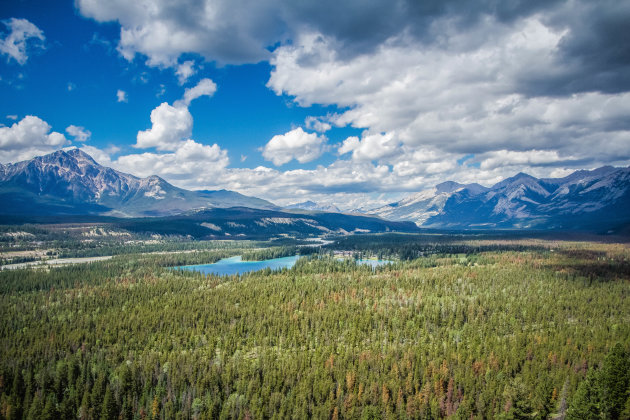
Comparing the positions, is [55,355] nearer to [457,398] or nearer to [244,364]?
[244,364]

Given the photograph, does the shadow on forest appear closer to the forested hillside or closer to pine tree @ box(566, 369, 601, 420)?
the forested hillside

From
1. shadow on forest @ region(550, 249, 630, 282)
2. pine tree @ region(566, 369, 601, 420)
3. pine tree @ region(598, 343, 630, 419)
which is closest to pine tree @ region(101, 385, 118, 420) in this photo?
pine tree @ region(566, 369, 601, 420)

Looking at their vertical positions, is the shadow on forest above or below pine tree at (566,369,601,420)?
above

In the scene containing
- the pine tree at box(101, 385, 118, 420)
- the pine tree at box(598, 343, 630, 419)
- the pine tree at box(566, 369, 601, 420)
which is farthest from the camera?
the pine tree at box(598, 343, 630, 419)

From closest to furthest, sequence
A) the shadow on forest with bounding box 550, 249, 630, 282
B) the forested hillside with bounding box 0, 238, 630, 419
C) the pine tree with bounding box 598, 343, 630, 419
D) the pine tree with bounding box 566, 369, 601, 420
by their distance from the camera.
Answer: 1. the pine tree with bounding box 566, 369, 601, 420
2. the pine tree with bounding box 598, 343, 630, 419
3. the forested hillside with bounding box 0, 238, 630, 419
4. the shadow on forest with bounding box 550, 249, 630, 282

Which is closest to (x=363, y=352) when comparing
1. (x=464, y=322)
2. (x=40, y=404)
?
(x=464, y=322)

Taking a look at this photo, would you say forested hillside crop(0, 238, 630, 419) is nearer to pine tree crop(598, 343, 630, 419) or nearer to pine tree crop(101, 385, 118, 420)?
pine tree crop(598, 343, 630, 419)

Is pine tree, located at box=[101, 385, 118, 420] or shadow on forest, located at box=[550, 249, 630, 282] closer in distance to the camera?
pine tree, located at box=[101, 385, 118, 420]

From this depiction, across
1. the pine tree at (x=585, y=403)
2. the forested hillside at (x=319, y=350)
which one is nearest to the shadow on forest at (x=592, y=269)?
the forested hillside at (x=319, y=350)

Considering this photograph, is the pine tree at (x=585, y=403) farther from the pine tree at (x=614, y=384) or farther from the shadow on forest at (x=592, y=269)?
the shadow on forest at (x=592, y=269)
